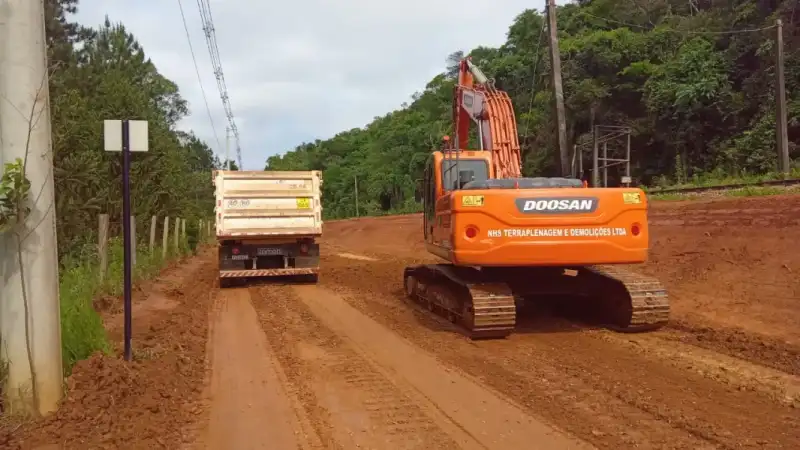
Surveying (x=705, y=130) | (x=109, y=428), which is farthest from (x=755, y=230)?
(x=705, y=130)

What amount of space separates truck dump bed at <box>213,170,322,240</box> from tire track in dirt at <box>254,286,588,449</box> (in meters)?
5.44

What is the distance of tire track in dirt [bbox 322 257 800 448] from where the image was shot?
464 cm

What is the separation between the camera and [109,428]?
4906 mm

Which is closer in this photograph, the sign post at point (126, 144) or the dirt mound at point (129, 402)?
the dirt mound at point (129, 402)

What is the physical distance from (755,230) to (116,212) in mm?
15603

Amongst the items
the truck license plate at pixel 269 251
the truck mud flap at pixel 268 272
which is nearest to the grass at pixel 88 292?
the truck mud flap at pixel 268 272

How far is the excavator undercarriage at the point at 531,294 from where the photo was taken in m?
7.88

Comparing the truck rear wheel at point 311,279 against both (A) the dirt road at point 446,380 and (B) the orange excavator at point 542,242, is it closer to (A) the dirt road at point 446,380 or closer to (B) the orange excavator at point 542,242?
(A) the dirt road at point 446,380

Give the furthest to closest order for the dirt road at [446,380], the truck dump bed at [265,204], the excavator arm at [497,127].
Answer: the truck dump bed at [265,204], the excavator arm at [497,127], the dirt road at [446,380]

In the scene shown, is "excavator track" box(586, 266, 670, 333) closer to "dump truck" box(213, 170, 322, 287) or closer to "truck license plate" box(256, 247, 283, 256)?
"dump truck" box(213, 170, 322, 287)

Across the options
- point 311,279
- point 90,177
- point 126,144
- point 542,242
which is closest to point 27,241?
point 126,144

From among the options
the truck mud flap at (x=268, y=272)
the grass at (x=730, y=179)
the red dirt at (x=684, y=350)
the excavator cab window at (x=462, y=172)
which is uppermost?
the grass at (x=730, y=179)

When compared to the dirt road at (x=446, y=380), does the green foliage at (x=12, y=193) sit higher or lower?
higher

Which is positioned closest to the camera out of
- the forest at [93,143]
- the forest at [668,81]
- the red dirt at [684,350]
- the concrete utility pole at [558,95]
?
the red dirt at [684,350]
